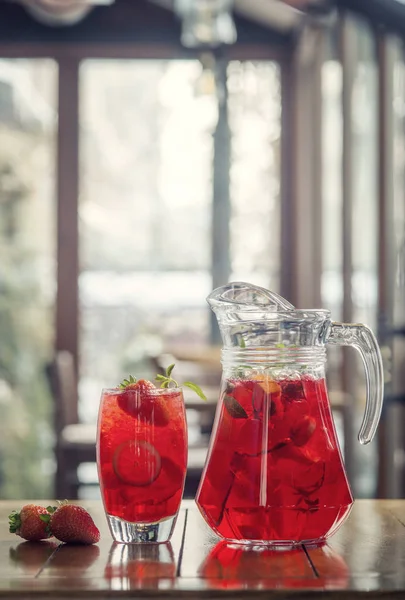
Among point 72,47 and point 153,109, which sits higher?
point 72,47

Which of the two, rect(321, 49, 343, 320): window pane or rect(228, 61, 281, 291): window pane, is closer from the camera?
rect(321, 49, 343, 320): window pane

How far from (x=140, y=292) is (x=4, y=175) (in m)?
1.05

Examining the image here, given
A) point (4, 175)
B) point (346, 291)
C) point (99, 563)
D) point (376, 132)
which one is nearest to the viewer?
point (99, 563)

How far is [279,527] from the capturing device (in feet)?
2.80

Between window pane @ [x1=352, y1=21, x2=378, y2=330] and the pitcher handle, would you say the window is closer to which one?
window pane @ [x1=352, y1=21, x2=378, y2=330]

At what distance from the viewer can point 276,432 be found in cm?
85

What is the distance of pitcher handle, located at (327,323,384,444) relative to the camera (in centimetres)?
89

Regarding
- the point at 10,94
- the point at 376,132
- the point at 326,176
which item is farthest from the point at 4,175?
the point at 376,132

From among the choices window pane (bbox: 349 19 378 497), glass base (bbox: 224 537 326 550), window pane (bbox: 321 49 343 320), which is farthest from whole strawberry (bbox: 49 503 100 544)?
window pane (bbox: 321 49 343 320)

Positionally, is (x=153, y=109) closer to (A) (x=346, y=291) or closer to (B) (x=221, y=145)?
(B) (x=221, y=145)

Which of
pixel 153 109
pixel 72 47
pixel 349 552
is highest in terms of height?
pixel 72 47

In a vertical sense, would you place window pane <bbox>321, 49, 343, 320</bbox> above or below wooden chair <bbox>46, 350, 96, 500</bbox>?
above

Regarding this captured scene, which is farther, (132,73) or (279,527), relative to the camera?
(132,73)

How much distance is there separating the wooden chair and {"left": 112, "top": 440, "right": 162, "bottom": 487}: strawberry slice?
332 cm
